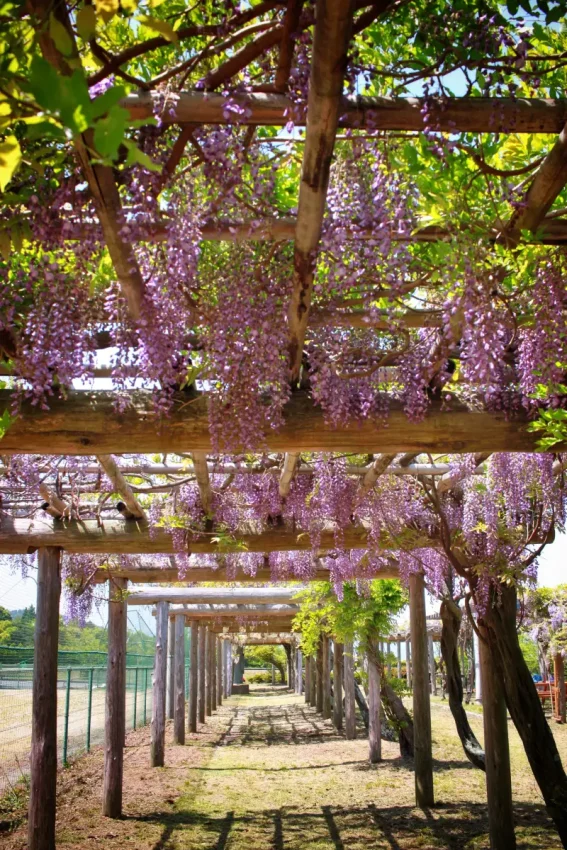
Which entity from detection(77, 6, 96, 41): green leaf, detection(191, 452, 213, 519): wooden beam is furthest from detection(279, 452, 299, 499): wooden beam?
detection(77, 6, 96, 41): green leaf

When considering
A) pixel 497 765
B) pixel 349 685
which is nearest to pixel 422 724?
pixel 497 765

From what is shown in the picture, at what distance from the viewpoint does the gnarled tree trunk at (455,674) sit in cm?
776

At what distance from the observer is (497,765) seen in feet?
18.3

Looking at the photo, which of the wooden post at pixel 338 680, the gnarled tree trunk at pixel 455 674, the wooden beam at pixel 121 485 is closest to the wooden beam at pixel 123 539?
the wooden beam at pixel 121 485

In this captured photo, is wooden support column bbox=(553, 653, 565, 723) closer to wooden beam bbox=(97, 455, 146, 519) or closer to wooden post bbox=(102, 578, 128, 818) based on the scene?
wooden post bbox=(102, 578, 128, 818)

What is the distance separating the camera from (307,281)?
2844 mm

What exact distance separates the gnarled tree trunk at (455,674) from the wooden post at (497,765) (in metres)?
2.13

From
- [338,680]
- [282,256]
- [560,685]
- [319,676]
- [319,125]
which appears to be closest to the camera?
[319,125]

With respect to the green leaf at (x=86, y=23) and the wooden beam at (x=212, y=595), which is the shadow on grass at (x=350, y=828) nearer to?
the wooden beam at (x=212, y=595)

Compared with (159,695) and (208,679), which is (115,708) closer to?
(159,695)

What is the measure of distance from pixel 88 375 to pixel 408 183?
5.00 ft

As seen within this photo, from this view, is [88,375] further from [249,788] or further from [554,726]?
[554,726]

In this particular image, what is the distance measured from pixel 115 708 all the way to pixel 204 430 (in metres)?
4.94

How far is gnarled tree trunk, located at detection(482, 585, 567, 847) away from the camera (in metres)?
4.73
